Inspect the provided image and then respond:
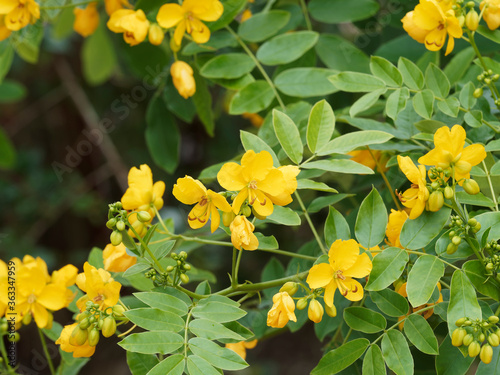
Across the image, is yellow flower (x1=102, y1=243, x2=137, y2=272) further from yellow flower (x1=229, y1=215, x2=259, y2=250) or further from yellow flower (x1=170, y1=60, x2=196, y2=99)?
yellow flower (x1=170, y1=60, x2=196, y2=99)

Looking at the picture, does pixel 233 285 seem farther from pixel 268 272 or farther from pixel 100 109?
pixel 100 109

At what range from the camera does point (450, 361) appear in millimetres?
773

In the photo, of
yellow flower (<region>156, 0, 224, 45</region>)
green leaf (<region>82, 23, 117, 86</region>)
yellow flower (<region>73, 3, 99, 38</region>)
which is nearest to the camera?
yellow flower (<region>156, 0, 224, 45</region>)

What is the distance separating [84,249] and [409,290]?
2357 mm

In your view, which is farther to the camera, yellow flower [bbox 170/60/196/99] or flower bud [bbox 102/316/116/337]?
yellow flower [bbox 170/60/196/99]

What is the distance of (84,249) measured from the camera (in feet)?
9.25

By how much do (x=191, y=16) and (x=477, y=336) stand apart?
30.8 inches

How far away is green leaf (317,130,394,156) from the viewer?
2.80 feet

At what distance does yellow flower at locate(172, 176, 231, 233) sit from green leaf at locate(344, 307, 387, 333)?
25 centimetres

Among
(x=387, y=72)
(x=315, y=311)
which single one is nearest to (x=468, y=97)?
(x=387, y=72)

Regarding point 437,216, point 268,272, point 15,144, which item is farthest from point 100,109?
point 437,216

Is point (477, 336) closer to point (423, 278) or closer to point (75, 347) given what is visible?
point (423, 278)

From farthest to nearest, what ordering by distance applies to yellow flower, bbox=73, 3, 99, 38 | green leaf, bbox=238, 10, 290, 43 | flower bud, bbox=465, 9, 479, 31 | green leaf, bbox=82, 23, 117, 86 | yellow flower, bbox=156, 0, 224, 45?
green leaf, bbox=82, 23, 117, 86 → yellow flower, bbox=73, 3, 99, 38 → green leaf, bbox=238, 10, 290, 43 → yellow flower, bbox=156, 0, 224, 45 → flower bud, bbox=465, 9, 479, 31

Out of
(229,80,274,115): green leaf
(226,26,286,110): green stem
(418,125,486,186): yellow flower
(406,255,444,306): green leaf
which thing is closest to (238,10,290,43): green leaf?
(226,26,286,110): green stem
